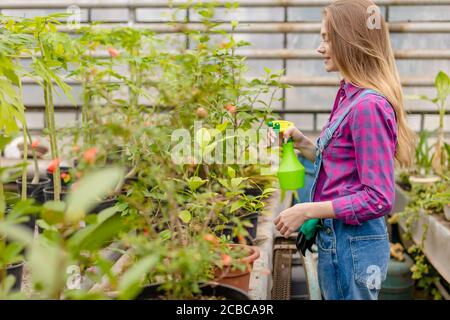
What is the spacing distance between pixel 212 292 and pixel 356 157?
1.71 feet

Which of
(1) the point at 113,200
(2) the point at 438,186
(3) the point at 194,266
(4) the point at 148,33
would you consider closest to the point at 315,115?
(2) the point at 438,186

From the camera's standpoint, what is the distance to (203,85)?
2.60m

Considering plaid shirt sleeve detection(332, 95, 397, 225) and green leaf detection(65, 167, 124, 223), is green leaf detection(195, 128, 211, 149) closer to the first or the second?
plaid shirt sleeve detection(332, 95, 397, 225)

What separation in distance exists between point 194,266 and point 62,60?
127 centimetres

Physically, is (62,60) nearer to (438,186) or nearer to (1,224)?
(1,224)

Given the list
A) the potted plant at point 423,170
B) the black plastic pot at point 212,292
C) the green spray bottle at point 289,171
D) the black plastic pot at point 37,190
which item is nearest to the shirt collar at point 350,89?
the green spray bottle at point 289,171

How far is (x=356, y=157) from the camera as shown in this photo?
1.56 m

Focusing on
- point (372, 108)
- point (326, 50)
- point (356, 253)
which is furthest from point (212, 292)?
point (326, 50)

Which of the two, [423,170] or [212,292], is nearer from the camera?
[212,292]

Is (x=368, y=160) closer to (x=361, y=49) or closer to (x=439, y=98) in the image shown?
(x=361, y=49)

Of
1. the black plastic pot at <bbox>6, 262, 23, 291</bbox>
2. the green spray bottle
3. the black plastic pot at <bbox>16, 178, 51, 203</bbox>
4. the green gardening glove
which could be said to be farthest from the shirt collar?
the black plastic pot at <bbox>16, 178, 51, 203</bbox>

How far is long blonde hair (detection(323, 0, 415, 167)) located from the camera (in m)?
1.63

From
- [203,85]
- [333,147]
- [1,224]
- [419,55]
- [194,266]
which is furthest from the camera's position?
[419,55]

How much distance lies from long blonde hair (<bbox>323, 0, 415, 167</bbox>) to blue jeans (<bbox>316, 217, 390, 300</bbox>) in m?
0.30
